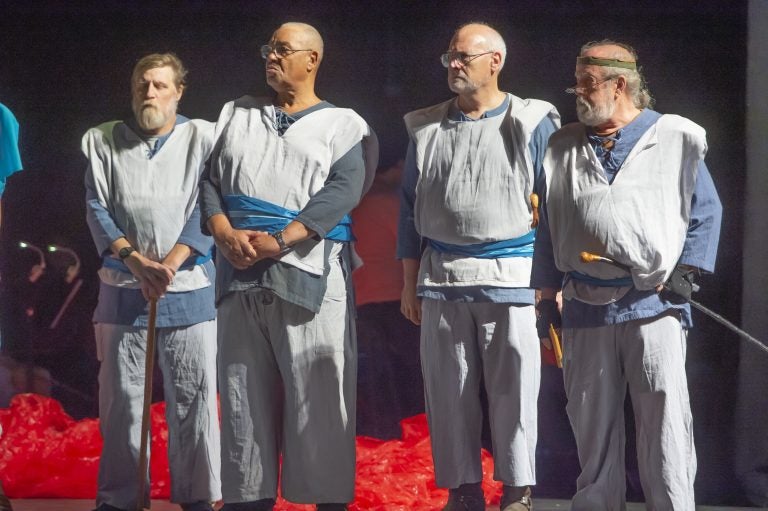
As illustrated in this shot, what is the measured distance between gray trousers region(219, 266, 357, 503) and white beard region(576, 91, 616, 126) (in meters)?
1.07

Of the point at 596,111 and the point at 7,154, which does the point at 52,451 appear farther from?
the point at 596,111

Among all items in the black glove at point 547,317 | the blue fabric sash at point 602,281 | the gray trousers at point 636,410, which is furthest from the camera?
the black glove at point 547,317

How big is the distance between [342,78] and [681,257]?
1802mm

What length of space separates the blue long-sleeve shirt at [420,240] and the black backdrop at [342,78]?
2.21 feet

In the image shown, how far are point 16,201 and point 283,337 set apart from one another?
180cm

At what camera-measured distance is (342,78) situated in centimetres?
510

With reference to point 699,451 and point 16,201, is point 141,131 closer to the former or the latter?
point 16,201

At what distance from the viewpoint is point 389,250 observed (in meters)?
5.13

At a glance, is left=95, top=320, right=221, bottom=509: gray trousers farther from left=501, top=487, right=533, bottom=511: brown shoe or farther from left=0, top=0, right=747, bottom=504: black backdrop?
left=501, top=487, right=533, bottom=511: brown shoe

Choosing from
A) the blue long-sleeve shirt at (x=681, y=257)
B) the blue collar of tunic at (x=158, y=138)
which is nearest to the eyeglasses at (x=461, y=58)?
the blue long-sleeve shirt at (x=681, y=257)

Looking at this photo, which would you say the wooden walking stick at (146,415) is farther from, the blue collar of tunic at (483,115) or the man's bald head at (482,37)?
the man's bald head at (482,37)

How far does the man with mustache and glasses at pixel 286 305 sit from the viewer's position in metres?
4.13

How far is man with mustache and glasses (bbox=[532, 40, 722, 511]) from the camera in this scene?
3781 millimetres

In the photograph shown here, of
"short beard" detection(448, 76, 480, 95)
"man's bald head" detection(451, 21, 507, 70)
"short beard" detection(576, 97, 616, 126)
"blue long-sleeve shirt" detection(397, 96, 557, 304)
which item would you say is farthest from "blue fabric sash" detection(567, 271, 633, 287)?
"man's bald head" detection(451, 21, 507, 70)
